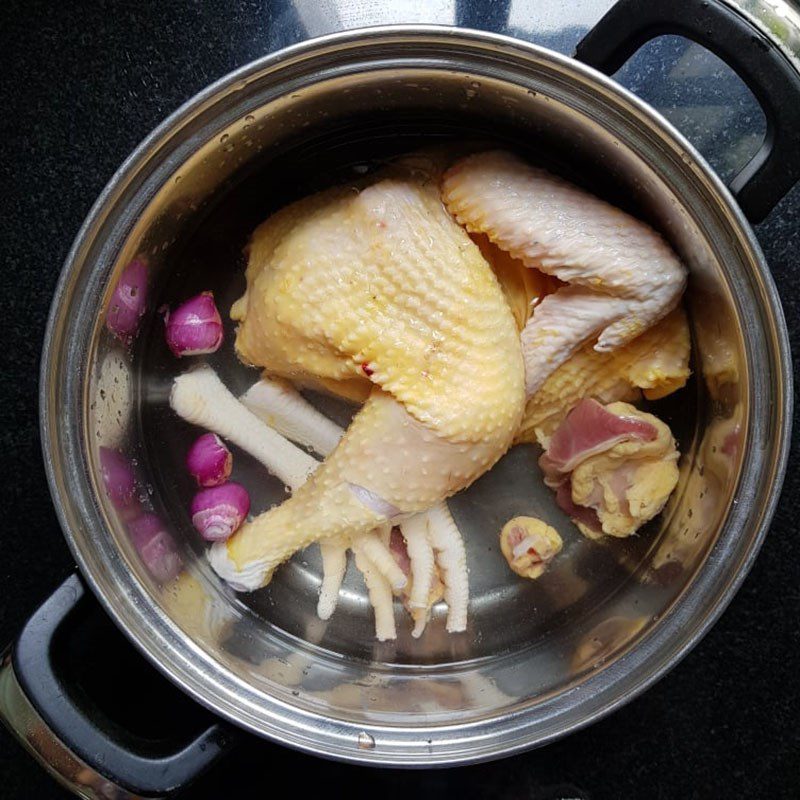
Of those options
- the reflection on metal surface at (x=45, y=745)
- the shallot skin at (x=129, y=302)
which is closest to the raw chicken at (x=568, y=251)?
the shallot skin at (x=129, y=302)

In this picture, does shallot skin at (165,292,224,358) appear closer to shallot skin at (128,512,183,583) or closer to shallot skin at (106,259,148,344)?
shallot skin at (106,259,148,344)

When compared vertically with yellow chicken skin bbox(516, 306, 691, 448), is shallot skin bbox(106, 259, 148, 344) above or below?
above

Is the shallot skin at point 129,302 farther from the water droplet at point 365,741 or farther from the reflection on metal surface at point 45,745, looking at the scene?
the water droplet at point 365,741

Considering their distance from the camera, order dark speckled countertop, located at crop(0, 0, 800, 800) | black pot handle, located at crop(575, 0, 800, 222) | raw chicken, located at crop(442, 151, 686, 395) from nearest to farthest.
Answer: black pot handle, located at crop(575, 0, 800, 222), raw chicken, located at crop(442, 151, 686, 395), dark speckled countertop, located at crop(0, 0, 800, 800)

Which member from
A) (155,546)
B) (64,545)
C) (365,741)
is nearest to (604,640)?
(365,741)

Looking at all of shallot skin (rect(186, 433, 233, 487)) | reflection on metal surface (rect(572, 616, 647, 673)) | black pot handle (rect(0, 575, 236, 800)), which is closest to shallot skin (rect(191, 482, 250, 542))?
shallot skin (rect(186, 433, 233, 487))

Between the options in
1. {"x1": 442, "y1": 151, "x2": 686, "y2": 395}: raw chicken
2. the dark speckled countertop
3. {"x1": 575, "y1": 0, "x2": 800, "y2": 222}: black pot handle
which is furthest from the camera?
the dark speckled countertop

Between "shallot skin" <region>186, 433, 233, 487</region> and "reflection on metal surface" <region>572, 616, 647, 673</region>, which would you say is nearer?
"reflection on metal surface" <region>572, 616, 647, 673</region>
